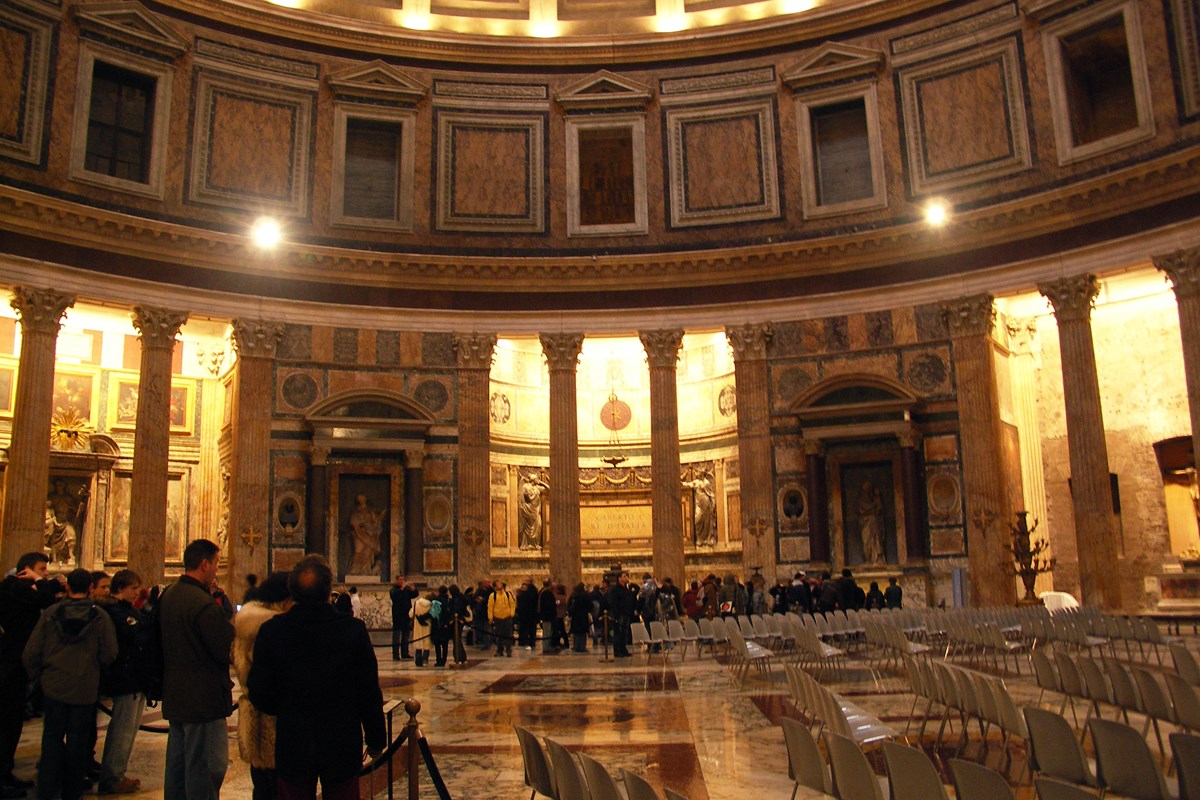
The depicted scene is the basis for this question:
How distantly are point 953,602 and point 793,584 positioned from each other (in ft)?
13.8

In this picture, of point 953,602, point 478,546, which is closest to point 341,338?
point 478,546

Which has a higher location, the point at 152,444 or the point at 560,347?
the point at 560,347

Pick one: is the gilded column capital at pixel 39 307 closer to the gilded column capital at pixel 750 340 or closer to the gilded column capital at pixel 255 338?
the gilded column capital at pixel 255 338

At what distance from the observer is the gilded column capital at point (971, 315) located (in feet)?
84.5

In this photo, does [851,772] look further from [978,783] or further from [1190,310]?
[1190,310]

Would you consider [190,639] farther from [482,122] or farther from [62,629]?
[482,122]

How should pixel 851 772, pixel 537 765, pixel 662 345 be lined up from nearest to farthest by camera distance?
1. pixel 851 772
2. pixel 537 765
3. pixel 662 345

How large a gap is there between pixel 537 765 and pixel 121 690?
161 inches

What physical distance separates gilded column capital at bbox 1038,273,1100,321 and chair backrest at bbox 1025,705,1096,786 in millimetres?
Result: 20671

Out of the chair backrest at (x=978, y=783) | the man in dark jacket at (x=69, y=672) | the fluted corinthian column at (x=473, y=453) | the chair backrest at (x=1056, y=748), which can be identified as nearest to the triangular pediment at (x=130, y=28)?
the fluted corinthian column at (x=473, y=453)

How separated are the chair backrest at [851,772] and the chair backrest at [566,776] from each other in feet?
4.39

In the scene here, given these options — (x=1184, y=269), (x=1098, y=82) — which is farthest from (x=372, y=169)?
(x=1184, y=269)

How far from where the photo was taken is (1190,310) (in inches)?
905

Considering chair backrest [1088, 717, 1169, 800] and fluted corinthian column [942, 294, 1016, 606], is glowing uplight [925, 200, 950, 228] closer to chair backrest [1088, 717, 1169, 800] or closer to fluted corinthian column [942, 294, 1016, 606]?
fluted corinthian column [942, 294, 1016, 606]
